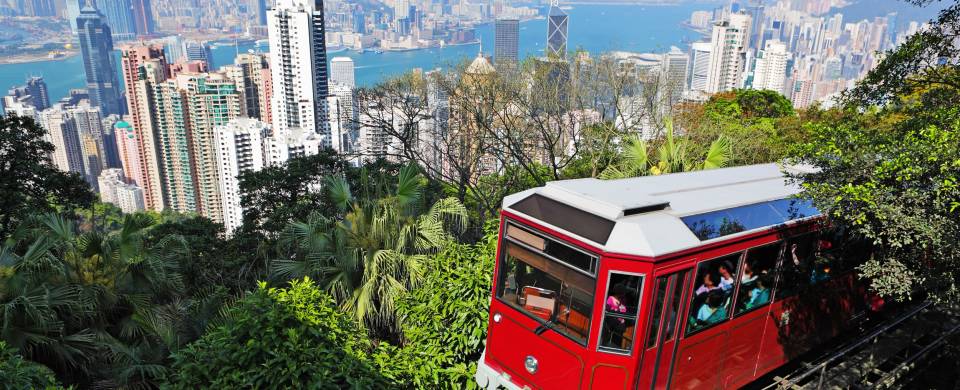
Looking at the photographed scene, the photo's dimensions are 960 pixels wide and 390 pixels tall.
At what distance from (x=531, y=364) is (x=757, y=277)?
246 centimetres

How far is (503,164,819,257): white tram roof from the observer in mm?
4691

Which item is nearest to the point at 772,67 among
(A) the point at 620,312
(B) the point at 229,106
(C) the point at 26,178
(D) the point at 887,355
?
(B) the point at 229,106

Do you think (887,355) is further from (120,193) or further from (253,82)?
(253,82)

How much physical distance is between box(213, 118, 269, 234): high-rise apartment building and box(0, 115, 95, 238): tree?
55356 millimetres

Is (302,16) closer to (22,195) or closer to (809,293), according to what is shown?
(22,195)

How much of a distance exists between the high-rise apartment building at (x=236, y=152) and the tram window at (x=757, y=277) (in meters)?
68.4

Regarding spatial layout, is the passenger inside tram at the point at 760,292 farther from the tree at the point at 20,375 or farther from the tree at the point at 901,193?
the tree at the point at 20,375

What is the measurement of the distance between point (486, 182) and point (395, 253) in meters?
8.99

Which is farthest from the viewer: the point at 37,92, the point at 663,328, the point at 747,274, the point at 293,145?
the point at 37,92

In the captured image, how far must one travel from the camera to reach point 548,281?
5082mm

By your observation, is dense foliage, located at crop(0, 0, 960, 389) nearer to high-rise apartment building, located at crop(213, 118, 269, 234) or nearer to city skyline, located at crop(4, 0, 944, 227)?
city skyline, located at crop(4, 0, 944, 227)

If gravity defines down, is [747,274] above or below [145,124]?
above

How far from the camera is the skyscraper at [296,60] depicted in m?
93.2

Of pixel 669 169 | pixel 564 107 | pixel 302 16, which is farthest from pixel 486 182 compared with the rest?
pixel 302 16
